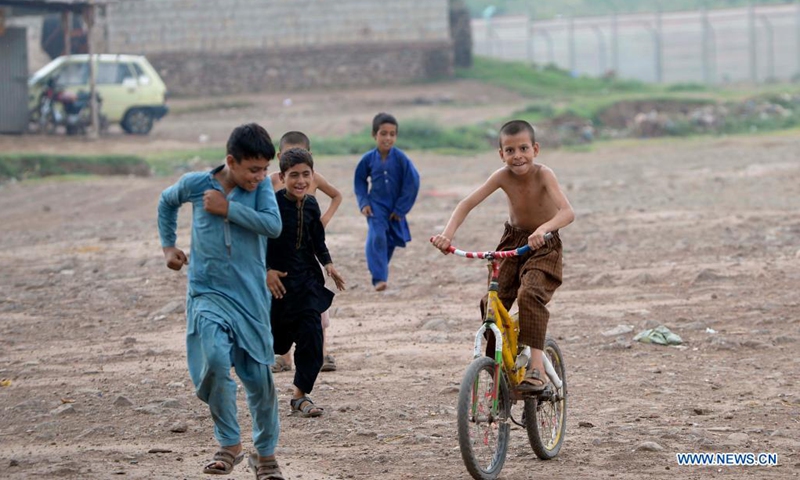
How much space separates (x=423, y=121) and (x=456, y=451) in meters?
21.5

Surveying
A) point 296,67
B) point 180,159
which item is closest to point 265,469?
point 180,159

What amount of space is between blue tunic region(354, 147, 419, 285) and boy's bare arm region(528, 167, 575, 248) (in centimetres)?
372

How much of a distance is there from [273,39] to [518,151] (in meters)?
32.0

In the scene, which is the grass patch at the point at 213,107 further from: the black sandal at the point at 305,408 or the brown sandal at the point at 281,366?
the black sandal at the point at 305,408

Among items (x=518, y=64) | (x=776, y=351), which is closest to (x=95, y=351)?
(x=776, y=351)

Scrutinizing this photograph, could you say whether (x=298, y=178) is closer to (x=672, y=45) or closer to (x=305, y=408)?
(x=305, y=408)

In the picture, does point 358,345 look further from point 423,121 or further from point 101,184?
point 423,121

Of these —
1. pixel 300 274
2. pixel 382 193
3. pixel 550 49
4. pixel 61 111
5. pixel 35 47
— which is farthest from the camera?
pixel 550 49

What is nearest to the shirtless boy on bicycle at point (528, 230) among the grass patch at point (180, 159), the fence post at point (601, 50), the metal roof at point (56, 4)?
the grass patch at point (180, 159)

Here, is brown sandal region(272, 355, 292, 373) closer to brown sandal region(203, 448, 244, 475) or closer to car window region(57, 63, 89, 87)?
brown sandal region(203, 448, 244, 475)

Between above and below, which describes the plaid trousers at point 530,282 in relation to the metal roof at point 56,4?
below

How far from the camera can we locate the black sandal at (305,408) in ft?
21.9

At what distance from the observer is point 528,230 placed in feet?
19.8

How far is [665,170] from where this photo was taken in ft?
69.1
